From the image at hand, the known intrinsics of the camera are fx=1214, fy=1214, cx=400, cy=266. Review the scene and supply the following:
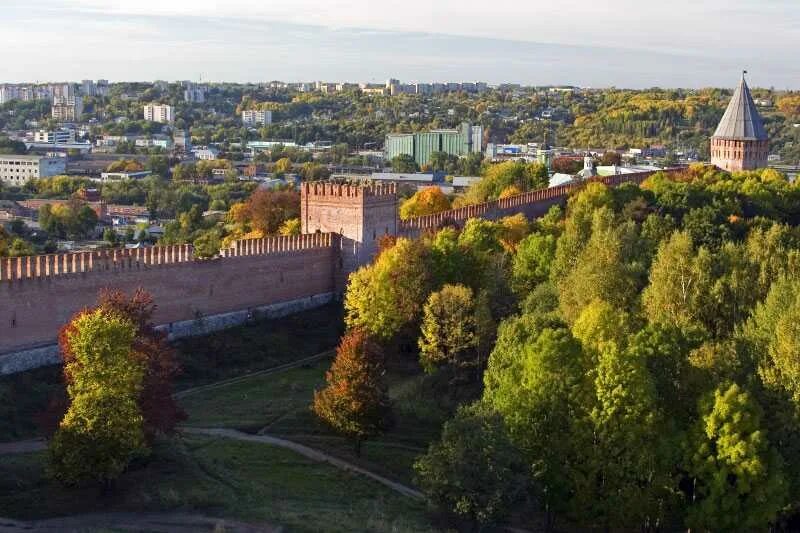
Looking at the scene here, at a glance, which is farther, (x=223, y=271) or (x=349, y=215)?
(x=349, y=215)

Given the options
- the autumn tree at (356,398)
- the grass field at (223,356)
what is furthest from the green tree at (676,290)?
the grass field at (223,356)

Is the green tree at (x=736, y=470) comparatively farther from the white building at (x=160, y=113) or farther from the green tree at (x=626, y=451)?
the white building at (x=160, y=113)

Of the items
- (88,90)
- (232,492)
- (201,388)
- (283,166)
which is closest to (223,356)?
(201,388)

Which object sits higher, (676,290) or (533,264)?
(676,290)

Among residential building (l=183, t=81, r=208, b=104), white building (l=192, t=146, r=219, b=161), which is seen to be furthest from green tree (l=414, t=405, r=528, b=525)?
residential building (l=183, t=81, r=208, b=104)

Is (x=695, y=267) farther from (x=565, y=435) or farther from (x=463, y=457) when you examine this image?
(x=463, y=457)

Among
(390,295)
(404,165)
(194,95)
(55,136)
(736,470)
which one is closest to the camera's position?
(736,470)

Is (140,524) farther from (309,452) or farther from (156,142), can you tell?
(156,142)
